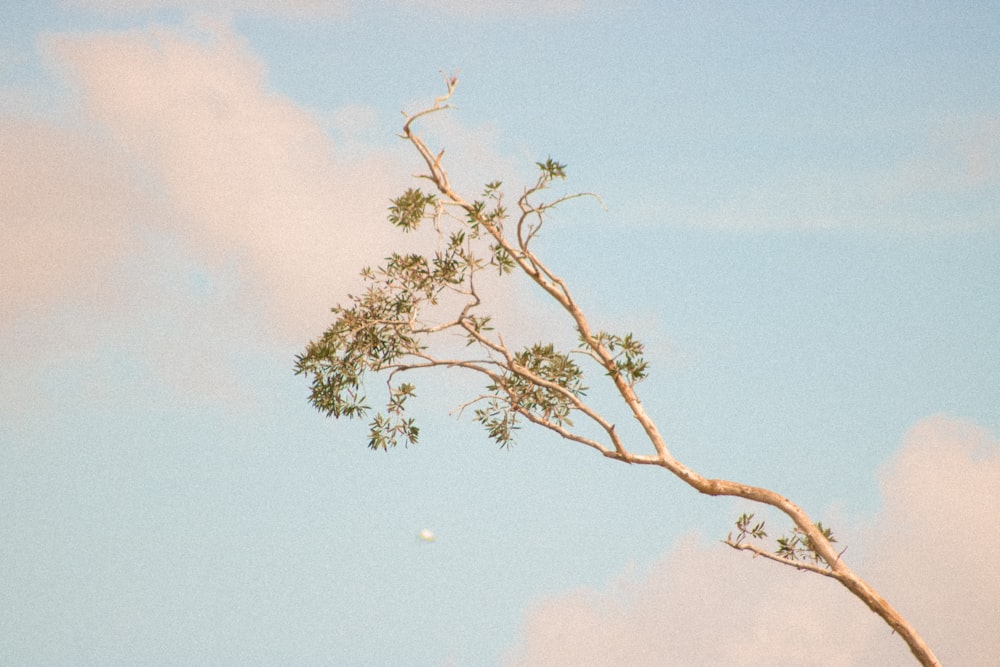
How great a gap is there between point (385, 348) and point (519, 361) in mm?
2036

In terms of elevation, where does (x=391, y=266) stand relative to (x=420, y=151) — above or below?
below

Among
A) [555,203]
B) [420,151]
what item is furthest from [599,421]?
[420,151]

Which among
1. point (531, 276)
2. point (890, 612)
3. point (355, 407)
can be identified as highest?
point (531, 276)

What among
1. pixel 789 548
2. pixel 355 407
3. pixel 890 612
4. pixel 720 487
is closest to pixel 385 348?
pixel 355 407

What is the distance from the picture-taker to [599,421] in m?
16.6

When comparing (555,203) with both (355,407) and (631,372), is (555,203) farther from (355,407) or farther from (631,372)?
(355,407)

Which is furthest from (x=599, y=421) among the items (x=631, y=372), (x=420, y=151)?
(x=420, y=151)

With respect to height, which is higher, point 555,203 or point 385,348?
point 555,203

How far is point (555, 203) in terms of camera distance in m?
16.5

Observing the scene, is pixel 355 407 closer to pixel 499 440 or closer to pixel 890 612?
pixel 499 440

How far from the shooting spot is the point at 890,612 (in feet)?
55.4

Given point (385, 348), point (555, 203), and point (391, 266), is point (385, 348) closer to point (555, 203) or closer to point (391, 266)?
point (391, 266)

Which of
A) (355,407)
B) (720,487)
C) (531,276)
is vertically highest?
(531,276)

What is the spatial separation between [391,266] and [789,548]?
739cm
